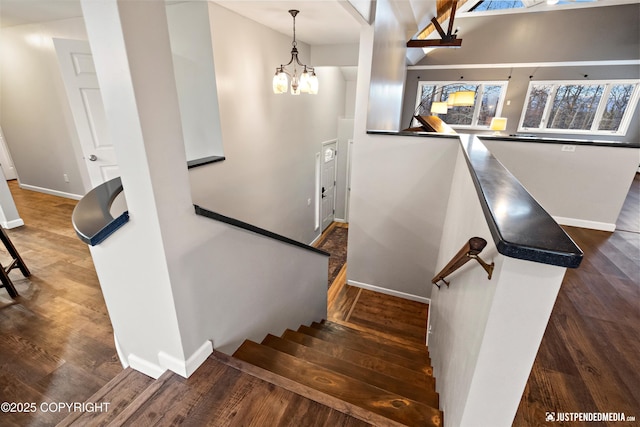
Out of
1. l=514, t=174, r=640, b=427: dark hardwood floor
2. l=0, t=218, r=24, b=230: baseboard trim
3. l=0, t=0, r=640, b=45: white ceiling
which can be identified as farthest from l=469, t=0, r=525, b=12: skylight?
l=0, t=218, r=24, b=230: baseboard trim

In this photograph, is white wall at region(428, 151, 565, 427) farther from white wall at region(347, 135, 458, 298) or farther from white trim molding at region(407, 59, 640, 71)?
white trim molding at region(407, 59, 640, 71)

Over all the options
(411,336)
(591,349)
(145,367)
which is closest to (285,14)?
(145,367)

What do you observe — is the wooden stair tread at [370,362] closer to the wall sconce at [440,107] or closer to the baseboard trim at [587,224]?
the baseboard trim at [587,224]

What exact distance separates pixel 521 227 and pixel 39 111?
6179 millimetres

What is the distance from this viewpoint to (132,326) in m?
1.49

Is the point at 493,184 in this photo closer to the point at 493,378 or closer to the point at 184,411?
the point at 493,378

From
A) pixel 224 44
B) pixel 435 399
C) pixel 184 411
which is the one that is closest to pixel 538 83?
pixel 224 44

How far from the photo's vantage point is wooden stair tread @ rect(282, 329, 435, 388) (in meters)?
1.87

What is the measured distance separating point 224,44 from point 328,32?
4.76 feet

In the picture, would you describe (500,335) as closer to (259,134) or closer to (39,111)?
(259,134)

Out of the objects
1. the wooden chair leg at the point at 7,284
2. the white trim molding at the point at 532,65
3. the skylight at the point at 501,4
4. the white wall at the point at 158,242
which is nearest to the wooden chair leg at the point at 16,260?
the wooden chair leg at the point at 7,284

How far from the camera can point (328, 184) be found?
642 centimetres

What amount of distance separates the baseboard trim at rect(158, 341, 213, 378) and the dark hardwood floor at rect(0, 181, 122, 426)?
589 millimetres

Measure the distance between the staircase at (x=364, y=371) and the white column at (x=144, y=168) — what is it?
1.89 ft
